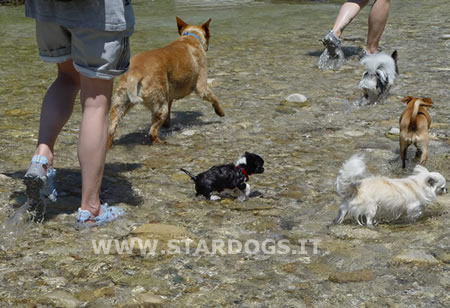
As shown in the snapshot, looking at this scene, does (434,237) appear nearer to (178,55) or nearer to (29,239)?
(29,239)

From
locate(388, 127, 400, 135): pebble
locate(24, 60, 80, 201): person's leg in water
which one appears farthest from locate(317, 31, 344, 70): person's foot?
locate(24, 60, 80, 201): person's leg in water

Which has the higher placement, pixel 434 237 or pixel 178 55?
pixel 178 55

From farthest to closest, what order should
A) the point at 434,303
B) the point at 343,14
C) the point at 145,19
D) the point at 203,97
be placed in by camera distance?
the point at 145,19 → the point at 343,14 → the point at 203,97 → the point at 434,303

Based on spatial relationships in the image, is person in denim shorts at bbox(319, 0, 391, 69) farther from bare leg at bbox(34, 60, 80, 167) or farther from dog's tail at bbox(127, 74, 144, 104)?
bare leg at bbox(34, 60, 80, 167)

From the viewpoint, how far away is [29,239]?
163 inches

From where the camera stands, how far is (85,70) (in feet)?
12.9

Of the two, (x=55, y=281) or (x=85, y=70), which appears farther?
(x=85, y=70)

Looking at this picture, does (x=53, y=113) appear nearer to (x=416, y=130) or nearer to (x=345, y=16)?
(x=416, y=130)

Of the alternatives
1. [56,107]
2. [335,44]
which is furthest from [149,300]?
[335,44]

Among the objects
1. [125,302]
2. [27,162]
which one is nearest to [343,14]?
[27,162]

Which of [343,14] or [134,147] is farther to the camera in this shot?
[343,14]

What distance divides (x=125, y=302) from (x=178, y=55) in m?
3.50

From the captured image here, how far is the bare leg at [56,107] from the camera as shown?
4406mm

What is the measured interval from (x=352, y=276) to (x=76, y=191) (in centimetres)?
228
